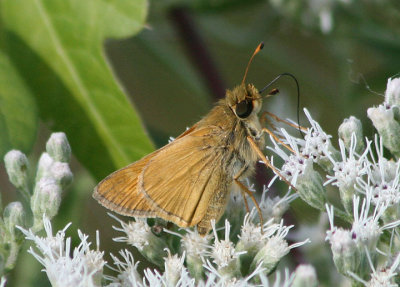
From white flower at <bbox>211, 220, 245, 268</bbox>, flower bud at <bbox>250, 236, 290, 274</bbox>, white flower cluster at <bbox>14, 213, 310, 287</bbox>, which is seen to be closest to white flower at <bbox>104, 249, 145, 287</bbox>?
white flower cluster at <bbox>14, 213, 310, 287</bbox>

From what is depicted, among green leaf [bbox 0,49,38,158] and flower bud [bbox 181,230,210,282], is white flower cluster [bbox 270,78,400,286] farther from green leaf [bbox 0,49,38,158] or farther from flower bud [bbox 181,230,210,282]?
green leaf [bbox 0,49,38,158]

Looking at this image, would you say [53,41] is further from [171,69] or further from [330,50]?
[330,50]

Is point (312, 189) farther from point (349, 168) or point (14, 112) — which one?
point (14, 112)

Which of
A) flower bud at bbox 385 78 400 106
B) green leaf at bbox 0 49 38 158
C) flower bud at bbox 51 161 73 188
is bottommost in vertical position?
flower bud at bbox 385 78 400 106

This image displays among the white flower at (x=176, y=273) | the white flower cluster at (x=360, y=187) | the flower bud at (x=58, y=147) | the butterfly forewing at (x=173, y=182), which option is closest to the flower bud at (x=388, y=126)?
the white flower cluster at (x=360, y=187)

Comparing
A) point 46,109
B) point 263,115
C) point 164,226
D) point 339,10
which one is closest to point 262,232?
point 164,226

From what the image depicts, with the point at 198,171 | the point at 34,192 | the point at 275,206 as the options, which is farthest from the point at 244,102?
the point at 34,192
